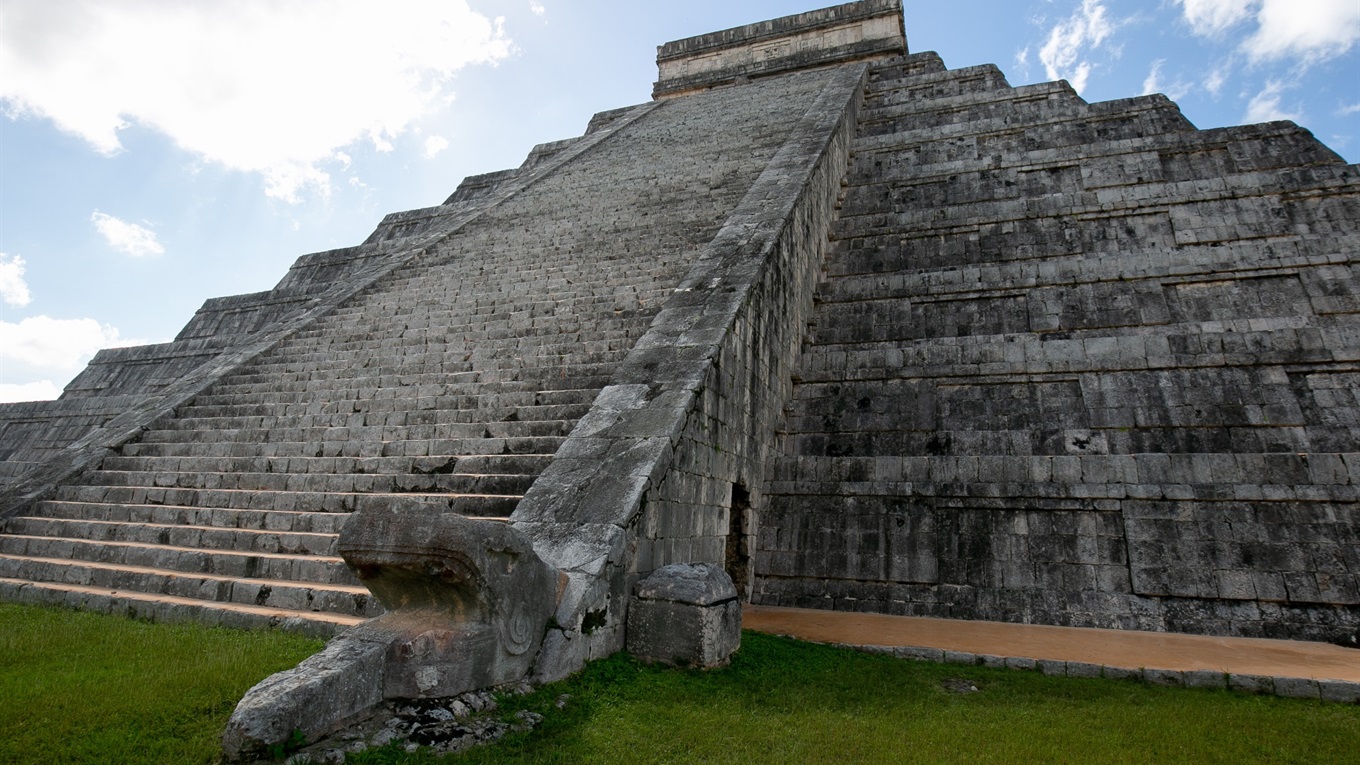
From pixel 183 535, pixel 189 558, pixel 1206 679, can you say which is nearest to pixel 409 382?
pixel 183 535

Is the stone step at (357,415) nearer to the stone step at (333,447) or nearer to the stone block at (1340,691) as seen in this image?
the stone step at (333,447)

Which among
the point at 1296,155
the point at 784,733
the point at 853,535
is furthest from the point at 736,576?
the point at 1296,155

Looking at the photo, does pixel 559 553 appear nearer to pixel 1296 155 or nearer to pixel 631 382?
pixel 631 382

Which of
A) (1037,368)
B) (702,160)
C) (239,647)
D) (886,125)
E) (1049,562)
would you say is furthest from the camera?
(886,125)

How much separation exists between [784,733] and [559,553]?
5.93 feet

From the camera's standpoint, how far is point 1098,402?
8.36 meters

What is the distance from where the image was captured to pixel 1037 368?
29.0ft

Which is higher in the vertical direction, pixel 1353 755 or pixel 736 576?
pixel 736 576

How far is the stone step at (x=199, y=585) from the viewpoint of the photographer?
16.8 ft

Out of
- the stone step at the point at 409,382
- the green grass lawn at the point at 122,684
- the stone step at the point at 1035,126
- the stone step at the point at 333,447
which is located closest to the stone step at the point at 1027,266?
the stone step at the point at 1035,126

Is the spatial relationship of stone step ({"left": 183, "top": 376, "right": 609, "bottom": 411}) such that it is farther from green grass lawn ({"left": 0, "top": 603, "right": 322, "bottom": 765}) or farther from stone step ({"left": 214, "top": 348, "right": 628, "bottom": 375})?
green grass lawn ({"left": 0, "top": 603, "right": 322, "bottom": 765})

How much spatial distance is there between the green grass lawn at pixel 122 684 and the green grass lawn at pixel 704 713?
0.03 ft

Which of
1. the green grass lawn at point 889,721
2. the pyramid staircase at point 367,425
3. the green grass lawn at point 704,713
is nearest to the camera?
the green grass lawn at point 704,713

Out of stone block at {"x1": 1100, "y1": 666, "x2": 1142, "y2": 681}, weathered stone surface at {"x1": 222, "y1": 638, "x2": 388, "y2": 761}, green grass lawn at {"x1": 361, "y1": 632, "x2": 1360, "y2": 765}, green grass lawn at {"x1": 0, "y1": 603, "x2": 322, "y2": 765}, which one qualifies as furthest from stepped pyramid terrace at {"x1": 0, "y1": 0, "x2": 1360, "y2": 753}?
stone block at {"x1": 1100, "y1": 666, "x2": 1142, "y2": 681}
